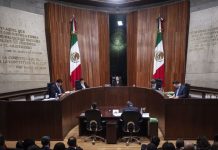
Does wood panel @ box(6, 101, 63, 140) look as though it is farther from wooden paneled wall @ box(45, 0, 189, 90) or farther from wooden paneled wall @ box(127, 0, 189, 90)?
wooden paneled wall @ box(127, 0, 189, 90)

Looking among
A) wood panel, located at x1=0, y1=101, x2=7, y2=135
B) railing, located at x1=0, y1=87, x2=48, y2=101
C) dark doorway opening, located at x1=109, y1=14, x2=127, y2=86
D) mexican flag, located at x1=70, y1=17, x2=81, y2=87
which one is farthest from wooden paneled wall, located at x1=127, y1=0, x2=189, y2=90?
wood panel, located at x1=0, y1=101, x2=7, y2=135

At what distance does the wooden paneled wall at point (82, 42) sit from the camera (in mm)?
9211

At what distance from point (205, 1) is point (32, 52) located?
20.4 ft

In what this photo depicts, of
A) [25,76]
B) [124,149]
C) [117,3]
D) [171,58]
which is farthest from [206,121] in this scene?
[117,3]

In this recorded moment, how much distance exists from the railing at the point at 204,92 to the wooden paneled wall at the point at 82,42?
3849 mm

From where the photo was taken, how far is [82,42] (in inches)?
403

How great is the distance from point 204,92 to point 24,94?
5826 millimetres

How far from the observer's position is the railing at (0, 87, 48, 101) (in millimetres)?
7234

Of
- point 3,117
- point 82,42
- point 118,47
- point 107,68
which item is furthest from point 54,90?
point 118,47

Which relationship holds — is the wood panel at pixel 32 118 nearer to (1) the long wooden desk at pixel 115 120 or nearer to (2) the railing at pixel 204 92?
(1) the long wooden desk at pixel 115 120

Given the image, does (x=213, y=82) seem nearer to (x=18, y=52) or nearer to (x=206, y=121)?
(x=206, y=121)

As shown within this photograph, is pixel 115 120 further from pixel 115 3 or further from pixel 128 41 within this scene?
pixel 115 3

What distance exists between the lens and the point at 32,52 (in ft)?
28.2

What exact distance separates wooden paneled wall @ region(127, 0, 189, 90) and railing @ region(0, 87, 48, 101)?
4.09 meters
